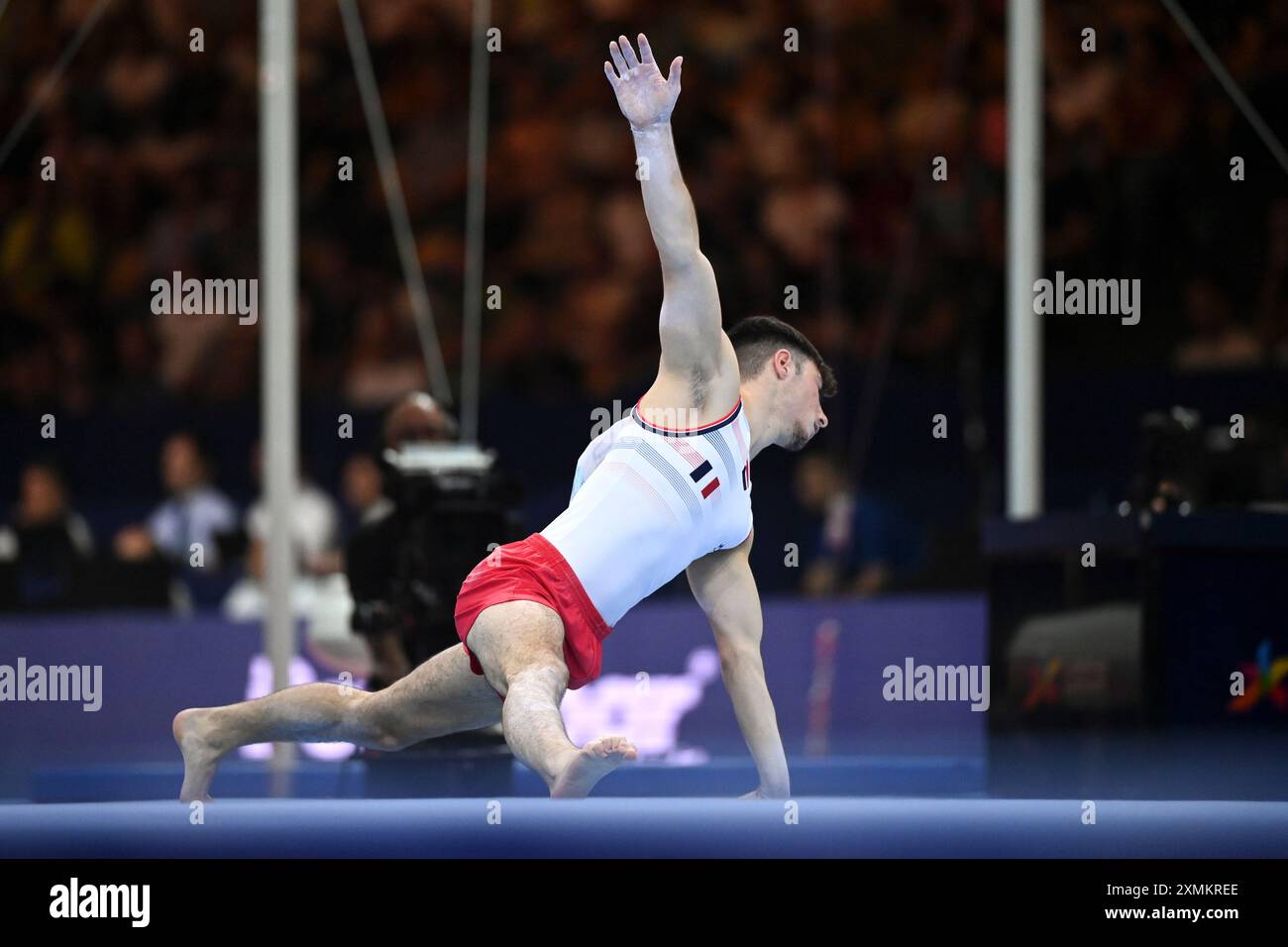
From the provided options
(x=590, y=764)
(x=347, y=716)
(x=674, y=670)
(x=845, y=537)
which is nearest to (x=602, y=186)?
(x=845, y=537)

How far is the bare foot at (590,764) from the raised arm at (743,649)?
802 millimetres

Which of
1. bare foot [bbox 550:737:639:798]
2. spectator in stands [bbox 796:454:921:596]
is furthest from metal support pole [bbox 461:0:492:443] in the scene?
bare foot [bbox 550:737:639:798]

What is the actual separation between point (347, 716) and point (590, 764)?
3.47 ft

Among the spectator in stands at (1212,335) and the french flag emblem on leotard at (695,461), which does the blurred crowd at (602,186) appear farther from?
the french flag emblem on leotard at (695,461)

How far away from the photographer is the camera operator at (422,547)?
584 cm

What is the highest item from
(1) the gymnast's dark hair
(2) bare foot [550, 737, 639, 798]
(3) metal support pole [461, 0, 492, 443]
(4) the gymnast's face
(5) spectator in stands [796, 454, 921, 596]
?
(3) metal support pole [461, 0, 492, 443]

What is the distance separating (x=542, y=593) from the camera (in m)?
4.54

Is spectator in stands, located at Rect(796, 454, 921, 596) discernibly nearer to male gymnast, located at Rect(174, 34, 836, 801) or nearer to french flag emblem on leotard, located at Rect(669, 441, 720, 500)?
→ male gymnast, located at Rect(174, 34, 836, 801)

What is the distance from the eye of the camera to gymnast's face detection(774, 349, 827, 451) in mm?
4840

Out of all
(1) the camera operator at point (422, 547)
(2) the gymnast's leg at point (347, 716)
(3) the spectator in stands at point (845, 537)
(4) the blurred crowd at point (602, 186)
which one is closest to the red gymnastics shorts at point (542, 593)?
(2) the gymnast's leg at point (347, 716)

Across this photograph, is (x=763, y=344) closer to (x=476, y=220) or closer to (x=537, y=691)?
(x=537, y=691)

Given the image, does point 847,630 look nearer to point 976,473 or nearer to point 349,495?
point 976,473

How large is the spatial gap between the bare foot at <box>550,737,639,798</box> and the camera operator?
6.01ft
